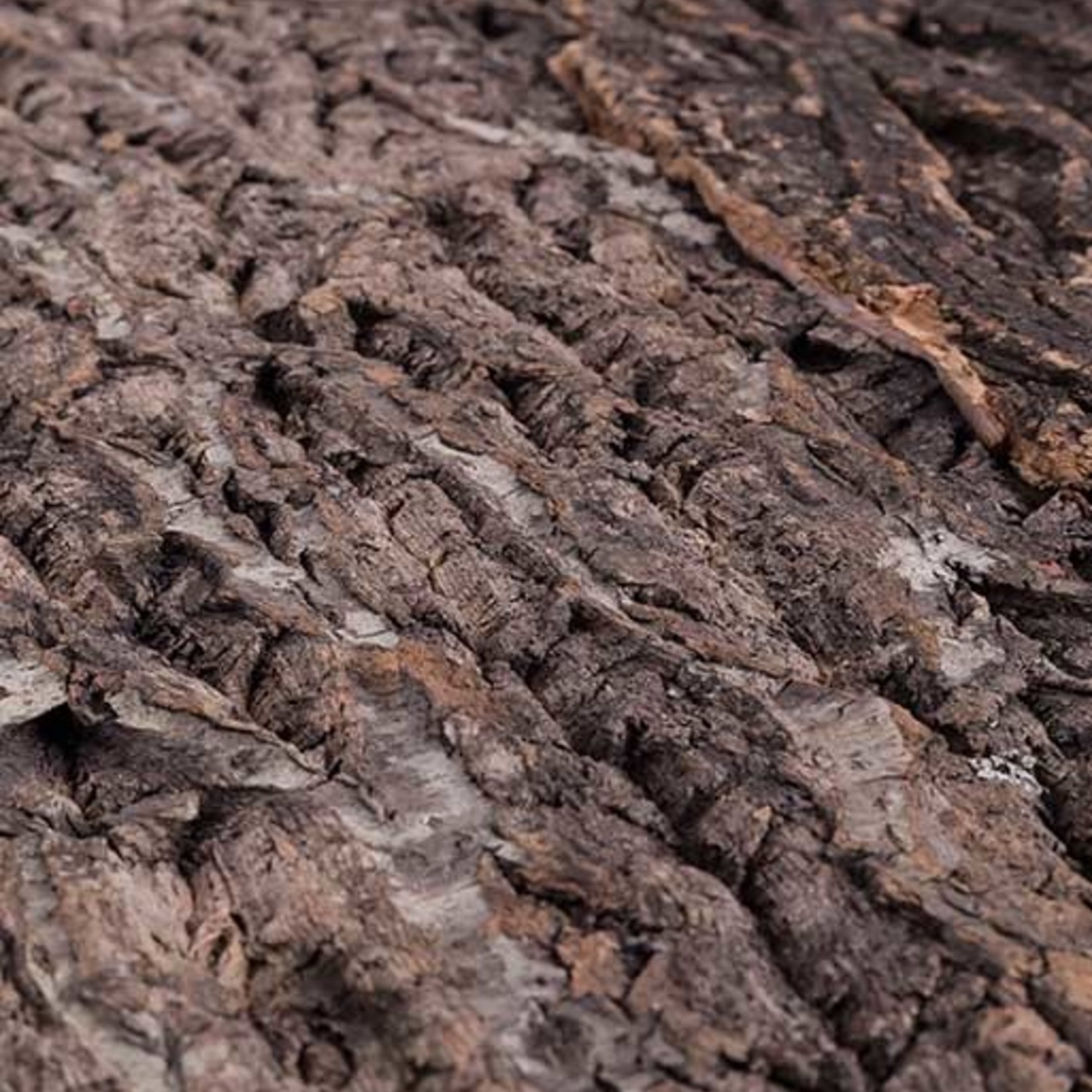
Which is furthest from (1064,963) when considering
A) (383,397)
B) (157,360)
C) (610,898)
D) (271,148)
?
(271,148)

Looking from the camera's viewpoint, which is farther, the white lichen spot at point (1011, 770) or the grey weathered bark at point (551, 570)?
the white lichen spot at point (1011, 770)

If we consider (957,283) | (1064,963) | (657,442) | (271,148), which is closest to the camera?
(1064,963)

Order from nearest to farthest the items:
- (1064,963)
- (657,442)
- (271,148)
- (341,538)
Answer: (1064,963) → (341,538) → (657,442) → (271,148)

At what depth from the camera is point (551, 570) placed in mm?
8133

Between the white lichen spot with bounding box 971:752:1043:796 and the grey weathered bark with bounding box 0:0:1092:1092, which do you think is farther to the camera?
the white lichen spot with bounding box 971:752:1043:796

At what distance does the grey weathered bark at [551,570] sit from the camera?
6391mm

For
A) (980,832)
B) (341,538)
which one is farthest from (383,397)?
(980,832)

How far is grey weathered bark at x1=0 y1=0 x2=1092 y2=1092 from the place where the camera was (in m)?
6.39

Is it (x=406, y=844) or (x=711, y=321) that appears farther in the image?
(x=711, y=321)

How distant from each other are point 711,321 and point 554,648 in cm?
319

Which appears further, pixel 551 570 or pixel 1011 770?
pixel 551 570

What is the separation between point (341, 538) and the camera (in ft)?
27.4

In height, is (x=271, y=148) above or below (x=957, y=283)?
below

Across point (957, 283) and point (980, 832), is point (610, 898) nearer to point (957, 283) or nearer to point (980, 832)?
point (980, 832)
